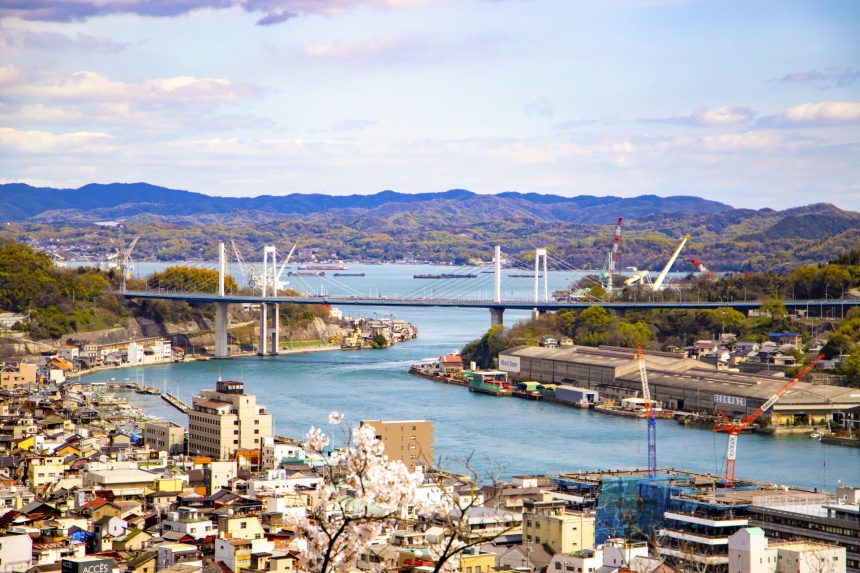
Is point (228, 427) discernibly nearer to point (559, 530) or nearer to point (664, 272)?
point (559, 530)

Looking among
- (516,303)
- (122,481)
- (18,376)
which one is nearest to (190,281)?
(516,303)

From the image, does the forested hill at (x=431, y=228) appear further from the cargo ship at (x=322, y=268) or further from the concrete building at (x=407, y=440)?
the concrete building at (x=407, y=440)

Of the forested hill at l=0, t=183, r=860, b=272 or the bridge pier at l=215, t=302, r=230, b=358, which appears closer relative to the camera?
Answer: the bridge pier at l=215, t=302, r=230, b=358

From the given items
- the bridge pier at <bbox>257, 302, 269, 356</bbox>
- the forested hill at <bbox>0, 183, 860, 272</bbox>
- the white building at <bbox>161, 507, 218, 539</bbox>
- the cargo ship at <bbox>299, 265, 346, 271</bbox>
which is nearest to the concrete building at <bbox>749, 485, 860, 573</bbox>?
the white building at <bbox>161, 507, 218, 539</bbox>

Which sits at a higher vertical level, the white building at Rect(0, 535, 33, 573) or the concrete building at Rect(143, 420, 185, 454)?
the white building at Rect(0, 535, 33, 573)

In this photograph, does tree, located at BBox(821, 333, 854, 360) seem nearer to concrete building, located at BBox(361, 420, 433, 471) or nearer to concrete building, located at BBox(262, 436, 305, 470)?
concrete building, located at BBox(361, 420, 433, 471)

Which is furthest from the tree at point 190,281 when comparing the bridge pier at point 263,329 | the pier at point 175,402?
the pier at point 175,402
